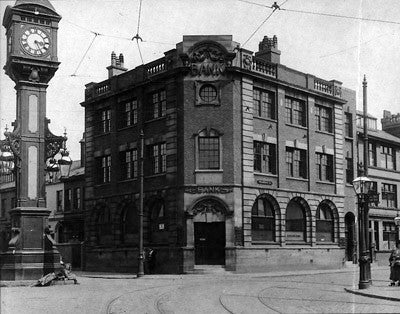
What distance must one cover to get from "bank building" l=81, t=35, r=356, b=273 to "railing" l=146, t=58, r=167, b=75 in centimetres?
8

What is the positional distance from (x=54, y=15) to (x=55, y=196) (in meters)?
34.6

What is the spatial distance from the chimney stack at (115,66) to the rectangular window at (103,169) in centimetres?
606

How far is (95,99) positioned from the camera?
1603 inches

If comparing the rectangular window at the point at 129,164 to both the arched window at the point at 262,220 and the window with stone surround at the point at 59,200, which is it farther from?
A: the window with stone surround at the point at 59,200

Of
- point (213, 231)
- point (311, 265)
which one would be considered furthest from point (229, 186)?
point (311, 265)

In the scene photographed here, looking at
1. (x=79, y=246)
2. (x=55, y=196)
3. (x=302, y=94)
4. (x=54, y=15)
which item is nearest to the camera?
(x=54, y=15)

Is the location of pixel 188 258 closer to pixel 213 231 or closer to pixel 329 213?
pixel 213 231

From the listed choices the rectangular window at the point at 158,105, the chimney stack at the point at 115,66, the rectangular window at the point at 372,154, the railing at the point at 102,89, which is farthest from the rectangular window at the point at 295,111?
the chimney stack at the point at 115,66

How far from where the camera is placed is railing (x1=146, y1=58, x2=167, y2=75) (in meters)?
35.3

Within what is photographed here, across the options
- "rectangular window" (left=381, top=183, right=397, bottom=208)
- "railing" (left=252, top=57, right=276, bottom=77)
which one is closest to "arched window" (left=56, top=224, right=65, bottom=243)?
"railing" (left=252, top=57, right=276, bottom=77)

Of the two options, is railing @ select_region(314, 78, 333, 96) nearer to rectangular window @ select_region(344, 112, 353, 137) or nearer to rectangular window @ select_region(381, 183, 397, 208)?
rectangular window @ select_region(344, 112, 353, 137)

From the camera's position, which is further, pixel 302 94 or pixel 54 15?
pixel 302 94

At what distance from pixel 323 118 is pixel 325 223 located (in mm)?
6942

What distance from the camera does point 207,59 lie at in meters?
33.5
